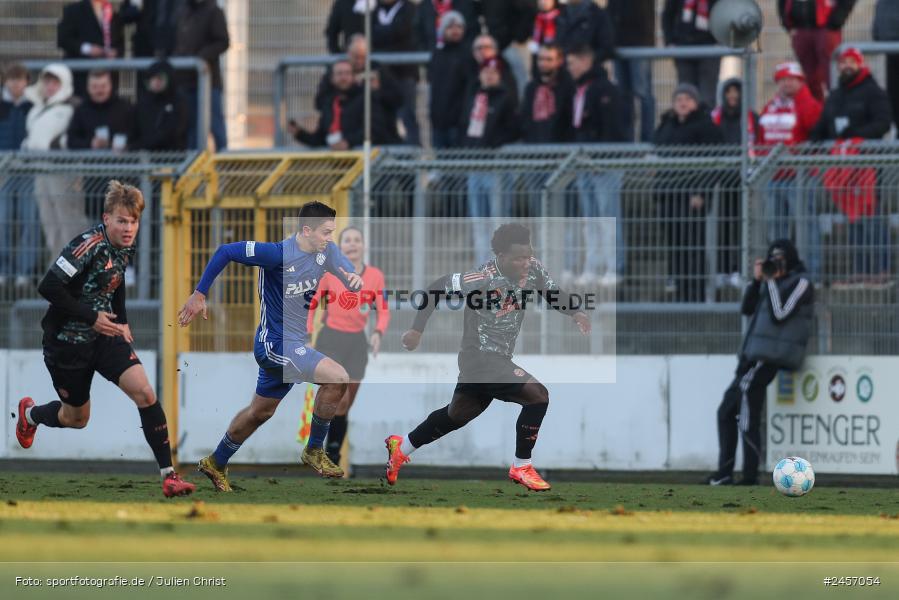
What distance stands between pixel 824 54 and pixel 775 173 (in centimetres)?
246

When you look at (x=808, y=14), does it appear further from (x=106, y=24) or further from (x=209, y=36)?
A: (x=106, y=24)

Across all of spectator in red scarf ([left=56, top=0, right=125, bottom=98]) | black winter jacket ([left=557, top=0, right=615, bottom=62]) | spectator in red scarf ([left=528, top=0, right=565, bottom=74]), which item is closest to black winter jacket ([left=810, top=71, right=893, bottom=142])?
black winter jacket ([left=557, top=0, right=615, bottom=62])

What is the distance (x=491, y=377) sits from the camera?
1212cm

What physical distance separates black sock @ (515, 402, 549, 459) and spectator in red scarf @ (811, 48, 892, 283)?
4.56 meters

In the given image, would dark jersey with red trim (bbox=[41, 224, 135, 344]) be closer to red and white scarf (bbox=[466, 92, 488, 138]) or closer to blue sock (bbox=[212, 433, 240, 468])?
blue sock (bbox=[212, 433, 240, 468])

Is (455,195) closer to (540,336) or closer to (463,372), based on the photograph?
(540,336)

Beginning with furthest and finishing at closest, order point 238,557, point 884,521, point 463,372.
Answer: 1. point 463,372
2. point 884,521
3. point 238,557

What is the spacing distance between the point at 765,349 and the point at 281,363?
17.2 ft

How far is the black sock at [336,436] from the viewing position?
1548 centimetres

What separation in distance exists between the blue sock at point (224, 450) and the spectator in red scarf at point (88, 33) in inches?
345

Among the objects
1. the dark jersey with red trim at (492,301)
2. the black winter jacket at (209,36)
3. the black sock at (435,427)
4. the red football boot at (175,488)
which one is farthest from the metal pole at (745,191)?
the red football boot at (175,488)

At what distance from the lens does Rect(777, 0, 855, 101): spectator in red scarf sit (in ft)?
56.7

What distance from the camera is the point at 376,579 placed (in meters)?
6.98

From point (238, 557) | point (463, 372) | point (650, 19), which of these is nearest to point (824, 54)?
point (650, 19)
